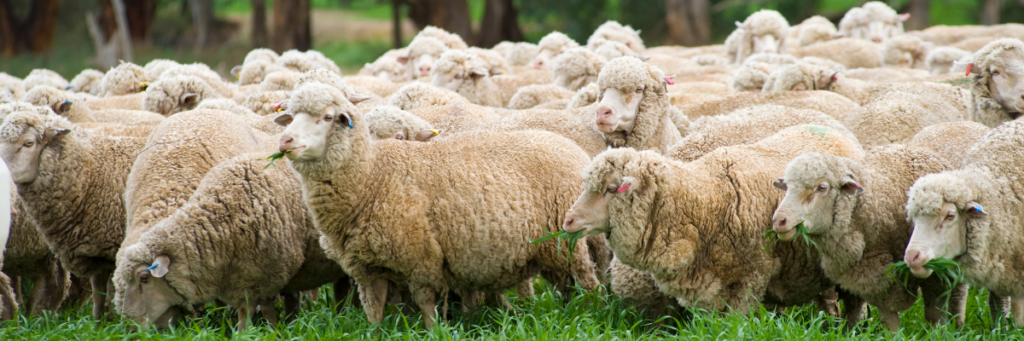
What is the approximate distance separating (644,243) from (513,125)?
198 cm

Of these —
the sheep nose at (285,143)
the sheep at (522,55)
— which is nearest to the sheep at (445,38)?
the sheep at (522,55)

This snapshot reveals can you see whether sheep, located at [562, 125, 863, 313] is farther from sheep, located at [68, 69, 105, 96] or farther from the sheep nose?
sheep, located at [68, 69, 105, 96]

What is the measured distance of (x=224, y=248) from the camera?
5328mm

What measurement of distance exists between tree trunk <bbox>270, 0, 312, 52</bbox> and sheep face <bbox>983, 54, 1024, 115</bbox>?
16626mm

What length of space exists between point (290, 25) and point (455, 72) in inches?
506

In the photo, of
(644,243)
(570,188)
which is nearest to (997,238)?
(644,243)

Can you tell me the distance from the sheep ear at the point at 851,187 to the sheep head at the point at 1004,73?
2084 millimetres

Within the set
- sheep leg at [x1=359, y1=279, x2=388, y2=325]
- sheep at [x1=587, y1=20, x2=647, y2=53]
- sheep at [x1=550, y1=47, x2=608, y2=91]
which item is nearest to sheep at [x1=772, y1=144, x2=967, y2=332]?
Result: sheep leg at [x1=359, y1=279, x2=388, y2=325]

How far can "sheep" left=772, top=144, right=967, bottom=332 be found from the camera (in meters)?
4.49

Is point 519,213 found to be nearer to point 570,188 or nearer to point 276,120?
point 570,188

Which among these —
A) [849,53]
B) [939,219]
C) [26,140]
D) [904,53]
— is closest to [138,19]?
[849,53]

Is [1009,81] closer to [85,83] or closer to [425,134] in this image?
[425,134]

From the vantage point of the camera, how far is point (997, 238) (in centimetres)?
440

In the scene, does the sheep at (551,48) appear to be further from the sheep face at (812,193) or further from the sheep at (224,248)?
the sheep face at (812,193)
